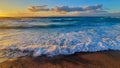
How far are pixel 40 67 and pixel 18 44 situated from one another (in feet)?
5.06

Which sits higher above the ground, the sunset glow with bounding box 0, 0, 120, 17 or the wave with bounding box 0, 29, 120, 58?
the sunset glow with bounding box 0, 0, 120, 17

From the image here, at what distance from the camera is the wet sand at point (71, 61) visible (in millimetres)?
3727

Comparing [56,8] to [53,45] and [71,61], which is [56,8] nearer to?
[53,45]

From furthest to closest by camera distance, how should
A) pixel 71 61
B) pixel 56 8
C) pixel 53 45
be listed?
pixel 56 8, pixel 53 45, pixel 71 61

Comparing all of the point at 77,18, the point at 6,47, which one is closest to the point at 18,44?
the point at 6,47

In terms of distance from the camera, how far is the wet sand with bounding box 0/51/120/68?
373 cm

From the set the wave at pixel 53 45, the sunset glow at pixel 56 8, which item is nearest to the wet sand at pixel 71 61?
the wave at pixel 53 45

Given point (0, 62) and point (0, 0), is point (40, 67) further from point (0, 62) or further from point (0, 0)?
point (0, 0)

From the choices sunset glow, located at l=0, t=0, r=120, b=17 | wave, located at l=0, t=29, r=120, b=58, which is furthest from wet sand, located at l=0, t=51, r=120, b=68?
sunset glow, located at l=0, t=0, r=120, b=17

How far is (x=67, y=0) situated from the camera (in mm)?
10570

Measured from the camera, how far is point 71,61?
3.96 meters

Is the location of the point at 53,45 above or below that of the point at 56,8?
below

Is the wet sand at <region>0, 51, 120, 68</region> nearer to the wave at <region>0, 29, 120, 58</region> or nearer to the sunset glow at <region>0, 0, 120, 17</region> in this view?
the wave at <region>0, 29, 120, 58</region>

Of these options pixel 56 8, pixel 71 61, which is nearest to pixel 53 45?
pixel 71 61
